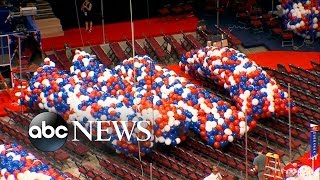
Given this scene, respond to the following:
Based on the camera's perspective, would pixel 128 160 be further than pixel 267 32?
No

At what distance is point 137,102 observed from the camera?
63.9ft

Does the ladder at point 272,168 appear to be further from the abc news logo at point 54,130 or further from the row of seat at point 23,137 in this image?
the row of seat at point 23,137

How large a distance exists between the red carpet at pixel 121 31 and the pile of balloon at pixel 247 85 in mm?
3985

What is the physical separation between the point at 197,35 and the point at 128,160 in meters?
6.54

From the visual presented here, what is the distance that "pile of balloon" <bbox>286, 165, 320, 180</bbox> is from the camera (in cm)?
1761

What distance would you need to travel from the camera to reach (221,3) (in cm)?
2683

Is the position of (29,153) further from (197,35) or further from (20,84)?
(197,35)

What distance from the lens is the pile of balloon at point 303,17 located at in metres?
24.3

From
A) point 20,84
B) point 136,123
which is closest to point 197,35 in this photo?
point 20,84

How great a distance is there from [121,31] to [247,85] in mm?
5930

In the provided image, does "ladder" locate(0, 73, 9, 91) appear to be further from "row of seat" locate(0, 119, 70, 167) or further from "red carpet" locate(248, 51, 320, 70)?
"red carpet" locate(248, 51, 320, 70)

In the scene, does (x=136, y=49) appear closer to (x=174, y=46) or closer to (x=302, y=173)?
(x=174, y=46)

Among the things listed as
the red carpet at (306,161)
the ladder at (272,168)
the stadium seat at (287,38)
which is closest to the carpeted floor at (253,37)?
the stadium seat at (287,38)

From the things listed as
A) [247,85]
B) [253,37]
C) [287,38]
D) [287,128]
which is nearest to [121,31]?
[253,37]
